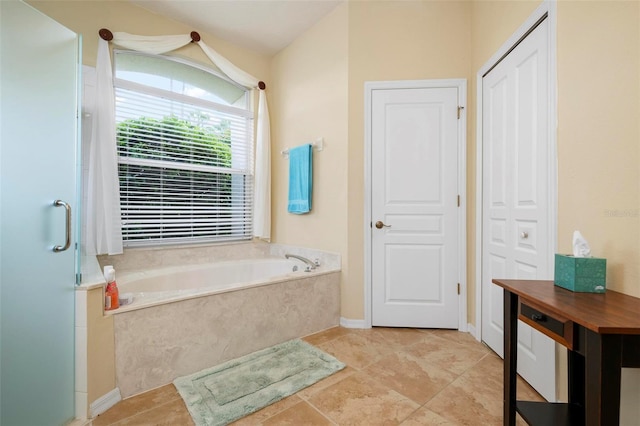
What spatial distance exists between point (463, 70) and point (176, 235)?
2.84 meters

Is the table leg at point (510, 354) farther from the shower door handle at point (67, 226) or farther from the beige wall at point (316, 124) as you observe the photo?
the shower door handle at point (67, 226)

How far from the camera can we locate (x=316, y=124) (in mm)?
2736

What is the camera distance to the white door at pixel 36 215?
1032 mm

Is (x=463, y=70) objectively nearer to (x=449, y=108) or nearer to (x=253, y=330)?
(x=449, y=108)

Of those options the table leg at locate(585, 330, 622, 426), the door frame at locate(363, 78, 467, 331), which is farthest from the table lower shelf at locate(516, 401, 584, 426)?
the door frame at locate(363, 78, 467, 331)

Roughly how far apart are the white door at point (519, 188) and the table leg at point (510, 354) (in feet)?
1.38

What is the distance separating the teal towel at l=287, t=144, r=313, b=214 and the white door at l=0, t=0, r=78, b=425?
1.69 metres

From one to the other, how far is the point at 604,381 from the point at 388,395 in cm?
100

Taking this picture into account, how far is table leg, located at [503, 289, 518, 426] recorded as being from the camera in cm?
120

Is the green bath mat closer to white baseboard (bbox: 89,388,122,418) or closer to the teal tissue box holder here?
white baseboard (bbox: 89,388,122,418)

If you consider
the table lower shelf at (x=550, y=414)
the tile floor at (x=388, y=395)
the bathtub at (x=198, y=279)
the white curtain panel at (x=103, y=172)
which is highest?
the white curtain panel at (x=103, y=172)

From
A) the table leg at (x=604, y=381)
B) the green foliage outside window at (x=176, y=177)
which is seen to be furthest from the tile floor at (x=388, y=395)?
the green foliage outside window at (x=176, y=177)

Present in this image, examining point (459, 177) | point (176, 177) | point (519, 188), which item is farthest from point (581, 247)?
point (176, 177)

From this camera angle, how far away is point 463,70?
232 cm
